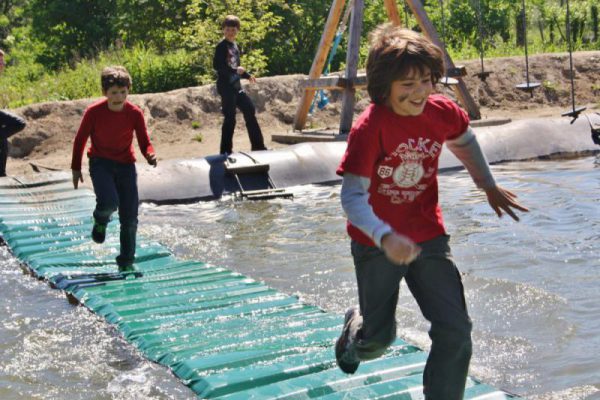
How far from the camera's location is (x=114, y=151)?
6.63 m

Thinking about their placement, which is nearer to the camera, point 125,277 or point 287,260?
point 125,277

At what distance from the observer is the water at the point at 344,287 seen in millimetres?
4832

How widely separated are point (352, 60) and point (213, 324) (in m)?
8.73

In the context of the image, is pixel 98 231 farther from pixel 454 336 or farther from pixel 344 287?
pixel 454 336

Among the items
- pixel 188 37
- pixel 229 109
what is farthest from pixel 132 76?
pixel 229 109

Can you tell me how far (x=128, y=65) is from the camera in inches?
699

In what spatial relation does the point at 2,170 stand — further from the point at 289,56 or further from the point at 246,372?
the point at 289,56

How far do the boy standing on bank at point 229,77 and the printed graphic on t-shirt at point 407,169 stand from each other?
8029 millimetres

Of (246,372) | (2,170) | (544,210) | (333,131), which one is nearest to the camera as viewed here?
(246,372)

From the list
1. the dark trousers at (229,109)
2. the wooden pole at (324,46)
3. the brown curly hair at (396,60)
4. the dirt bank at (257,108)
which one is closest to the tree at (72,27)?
the dirt bank at (257,108)

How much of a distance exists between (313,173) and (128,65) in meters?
7.12

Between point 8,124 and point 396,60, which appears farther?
point 8,124

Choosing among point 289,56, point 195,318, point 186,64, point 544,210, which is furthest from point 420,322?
point 289,56

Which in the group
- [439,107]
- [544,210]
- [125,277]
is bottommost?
[544,210]
